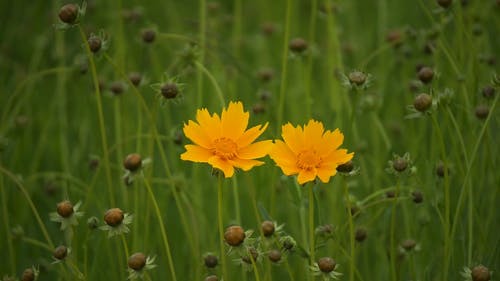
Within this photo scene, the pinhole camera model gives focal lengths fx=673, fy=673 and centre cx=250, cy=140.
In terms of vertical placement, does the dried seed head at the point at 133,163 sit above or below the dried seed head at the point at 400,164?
above

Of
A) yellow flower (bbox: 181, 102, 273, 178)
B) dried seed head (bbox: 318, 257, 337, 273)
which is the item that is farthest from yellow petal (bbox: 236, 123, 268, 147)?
dried seed head (bbox: 318, 257, 337, 273)

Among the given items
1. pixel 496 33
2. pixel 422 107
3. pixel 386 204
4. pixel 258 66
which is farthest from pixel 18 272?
pixel 496 33

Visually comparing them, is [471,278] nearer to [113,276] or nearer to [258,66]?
[113,276]

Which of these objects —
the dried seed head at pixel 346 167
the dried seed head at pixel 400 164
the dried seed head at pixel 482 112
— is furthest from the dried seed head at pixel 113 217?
the dried seed head at pixel 482 112

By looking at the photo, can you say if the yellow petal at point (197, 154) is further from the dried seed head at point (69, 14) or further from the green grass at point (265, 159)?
the dried seed head at point (69, 14)

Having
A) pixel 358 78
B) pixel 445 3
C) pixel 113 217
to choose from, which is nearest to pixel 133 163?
pixel 113 217

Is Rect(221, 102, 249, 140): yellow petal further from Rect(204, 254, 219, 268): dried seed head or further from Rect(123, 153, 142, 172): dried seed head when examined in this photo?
Rect(204, 254, 219, 268): dried seed head
